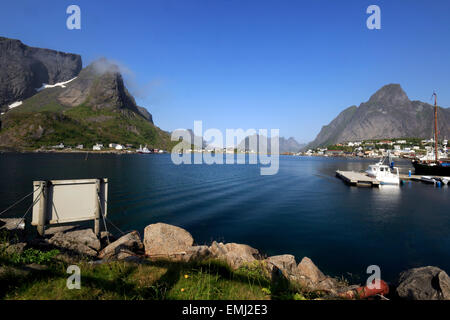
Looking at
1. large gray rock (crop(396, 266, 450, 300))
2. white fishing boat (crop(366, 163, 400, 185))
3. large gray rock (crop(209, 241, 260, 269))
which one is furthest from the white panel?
white fishing boat (crop(366, 163, 400, 185))

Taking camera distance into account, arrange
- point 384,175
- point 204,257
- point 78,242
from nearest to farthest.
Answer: point 204,257 < point 78,242 < point 384,175

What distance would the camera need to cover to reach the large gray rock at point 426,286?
25.1 ft

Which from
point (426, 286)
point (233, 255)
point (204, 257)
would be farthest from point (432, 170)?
point (204, 257)

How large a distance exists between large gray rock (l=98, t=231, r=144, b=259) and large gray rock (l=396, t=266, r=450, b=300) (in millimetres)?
12054

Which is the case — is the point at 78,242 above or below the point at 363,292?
above

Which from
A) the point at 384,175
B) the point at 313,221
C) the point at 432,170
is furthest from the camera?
the point at 432,170

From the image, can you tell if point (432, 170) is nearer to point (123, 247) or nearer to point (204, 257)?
point (204, 257)

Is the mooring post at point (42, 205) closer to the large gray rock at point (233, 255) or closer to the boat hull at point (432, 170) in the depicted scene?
the large gray rock at point (233, 255)

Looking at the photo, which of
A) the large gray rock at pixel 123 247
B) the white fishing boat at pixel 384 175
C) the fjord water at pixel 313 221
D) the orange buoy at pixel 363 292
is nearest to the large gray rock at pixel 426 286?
the orange buoy at pixel 363 292

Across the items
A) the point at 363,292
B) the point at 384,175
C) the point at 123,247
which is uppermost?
the point at 384,175

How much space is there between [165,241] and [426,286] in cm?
1167

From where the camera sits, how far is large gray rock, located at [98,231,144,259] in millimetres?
10265

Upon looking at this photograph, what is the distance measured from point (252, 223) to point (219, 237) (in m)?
5.00

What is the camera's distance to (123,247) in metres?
10.9
